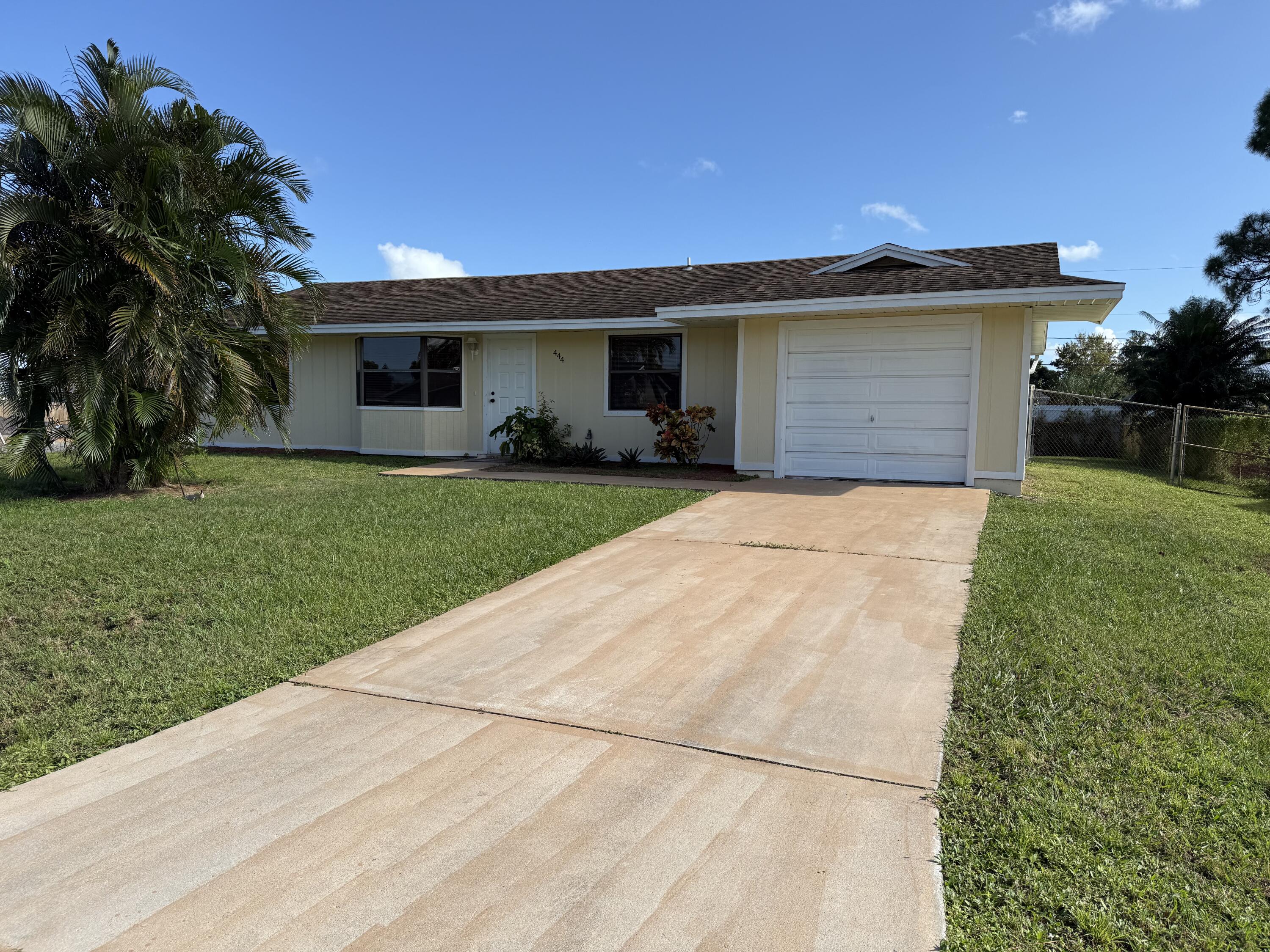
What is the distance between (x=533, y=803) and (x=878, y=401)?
945cm

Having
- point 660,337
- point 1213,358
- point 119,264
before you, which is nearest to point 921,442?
point 660,337

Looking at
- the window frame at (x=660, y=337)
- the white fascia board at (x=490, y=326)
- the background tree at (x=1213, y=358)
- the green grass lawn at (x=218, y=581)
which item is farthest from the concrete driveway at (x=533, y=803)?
the background tree at (x=1213, y=358)

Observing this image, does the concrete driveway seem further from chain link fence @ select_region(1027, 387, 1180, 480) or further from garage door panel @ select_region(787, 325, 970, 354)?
chain link fence @ select_region(1027, 387, 1180, 480)

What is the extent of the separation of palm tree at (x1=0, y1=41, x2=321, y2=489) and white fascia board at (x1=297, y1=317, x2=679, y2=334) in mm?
3548

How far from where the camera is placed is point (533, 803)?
2.72 m

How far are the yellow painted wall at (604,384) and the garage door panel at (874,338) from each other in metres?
1.71

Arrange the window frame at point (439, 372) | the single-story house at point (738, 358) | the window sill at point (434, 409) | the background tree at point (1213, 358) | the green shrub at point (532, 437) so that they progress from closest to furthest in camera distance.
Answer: the single-story house at point (738, 358)
the green shrub at point (532, 437)
the window frame at point (439, 372)
the window sill at point (434, 409)
the background tree at point (1213, 358)

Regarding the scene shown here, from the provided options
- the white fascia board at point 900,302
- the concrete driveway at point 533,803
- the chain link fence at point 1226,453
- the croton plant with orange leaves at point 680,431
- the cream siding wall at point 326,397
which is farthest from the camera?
the cream siding wall at point 326,397

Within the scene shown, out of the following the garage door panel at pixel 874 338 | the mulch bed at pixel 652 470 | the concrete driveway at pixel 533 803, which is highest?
the garage door panel at pixel 874 338

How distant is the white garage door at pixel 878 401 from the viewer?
35.2 ft

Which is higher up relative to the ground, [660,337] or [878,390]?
[660,337]

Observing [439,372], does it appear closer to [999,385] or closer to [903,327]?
[903,327]

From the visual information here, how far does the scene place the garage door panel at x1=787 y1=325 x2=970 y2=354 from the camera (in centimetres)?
1062

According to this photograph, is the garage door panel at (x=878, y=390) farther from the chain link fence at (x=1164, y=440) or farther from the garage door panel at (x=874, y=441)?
the chain link fence at (x=1164, y=440)
